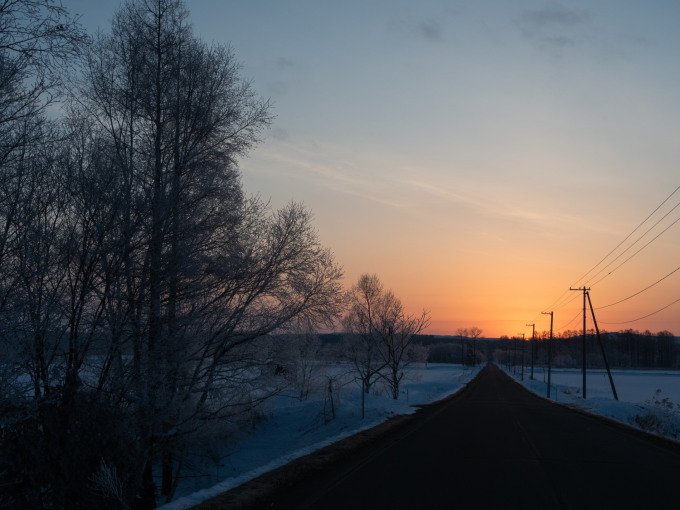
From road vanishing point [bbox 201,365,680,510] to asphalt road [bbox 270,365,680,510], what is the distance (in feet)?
0.05

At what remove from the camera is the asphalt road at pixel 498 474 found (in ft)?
27.1

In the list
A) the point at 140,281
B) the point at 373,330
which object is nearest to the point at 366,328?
the point at 373,330

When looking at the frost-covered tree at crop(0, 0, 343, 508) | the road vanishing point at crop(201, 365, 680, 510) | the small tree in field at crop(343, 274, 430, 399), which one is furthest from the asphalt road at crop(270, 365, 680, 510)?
the small tree in field at crop(343, 274, 430, 399)

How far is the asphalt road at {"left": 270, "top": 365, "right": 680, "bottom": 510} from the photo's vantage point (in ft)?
27.1

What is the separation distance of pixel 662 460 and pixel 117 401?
12.1 metres

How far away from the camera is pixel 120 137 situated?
13883 mm

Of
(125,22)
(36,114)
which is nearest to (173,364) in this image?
(36,114)

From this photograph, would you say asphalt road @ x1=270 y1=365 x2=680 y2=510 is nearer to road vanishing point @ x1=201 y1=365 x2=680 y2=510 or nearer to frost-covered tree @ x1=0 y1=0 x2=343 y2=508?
road vanishing point @ x1=201 y1=365 x2=680 y2=510

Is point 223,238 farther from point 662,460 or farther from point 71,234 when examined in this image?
point 662,460

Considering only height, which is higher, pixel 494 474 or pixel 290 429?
pixel 494 474

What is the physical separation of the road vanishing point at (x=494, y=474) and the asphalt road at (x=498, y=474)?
15 millimetres

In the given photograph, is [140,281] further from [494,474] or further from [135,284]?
[494,474]

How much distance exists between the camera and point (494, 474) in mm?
10359

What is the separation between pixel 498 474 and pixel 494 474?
8 centimetres
